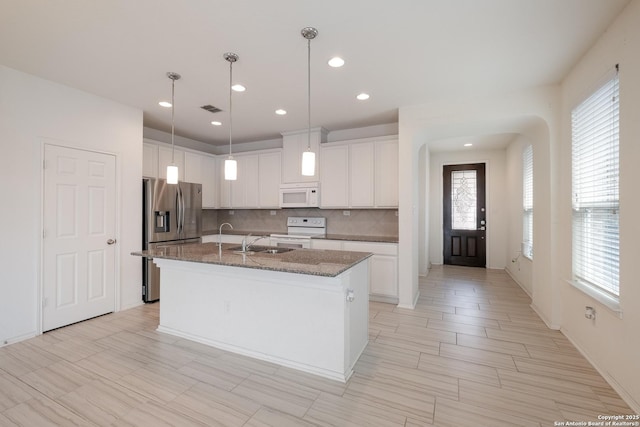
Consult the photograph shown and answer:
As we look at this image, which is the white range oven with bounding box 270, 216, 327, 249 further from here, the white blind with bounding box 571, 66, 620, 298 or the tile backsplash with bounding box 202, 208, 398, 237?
the white blind with bounding box 571, 66, 620, 298

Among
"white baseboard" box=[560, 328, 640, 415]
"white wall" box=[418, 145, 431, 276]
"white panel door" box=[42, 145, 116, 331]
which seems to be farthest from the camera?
"white wall" box=[418, 145, 431, 276]

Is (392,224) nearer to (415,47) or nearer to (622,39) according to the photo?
(415,47)

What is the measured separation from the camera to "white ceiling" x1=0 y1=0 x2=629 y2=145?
198 cm

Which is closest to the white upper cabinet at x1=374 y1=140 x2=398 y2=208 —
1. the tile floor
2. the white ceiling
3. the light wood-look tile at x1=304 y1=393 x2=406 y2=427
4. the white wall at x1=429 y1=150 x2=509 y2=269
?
the white ceiling

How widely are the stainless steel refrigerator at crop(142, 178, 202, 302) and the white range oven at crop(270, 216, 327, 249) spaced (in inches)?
54.4

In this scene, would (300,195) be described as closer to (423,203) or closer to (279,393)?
(423,203)

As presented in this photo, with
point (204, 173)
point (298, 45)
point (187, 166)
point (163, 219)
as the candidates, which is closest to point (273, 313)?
point (298, 45)

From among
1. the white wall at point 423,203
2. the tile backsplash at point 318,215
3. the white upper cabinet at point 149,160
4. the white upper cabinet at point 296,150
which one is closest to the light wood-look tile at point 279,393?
the tile backsplash at point 318,215

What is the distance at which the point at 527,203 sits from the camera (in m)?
4.71

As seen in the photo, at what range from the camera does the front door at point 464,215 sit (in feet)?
21.1

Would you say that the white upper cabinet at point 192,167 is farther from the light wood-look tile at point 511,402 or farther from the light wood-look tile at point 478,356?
the light wood-look tile at point 511,402

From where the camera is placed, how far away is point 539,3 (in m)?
1.91

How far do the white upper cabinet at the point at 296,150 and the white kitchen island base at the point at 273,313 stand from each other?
8.35ft

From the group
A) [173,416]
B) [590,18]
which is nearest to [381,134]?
[590,18]
